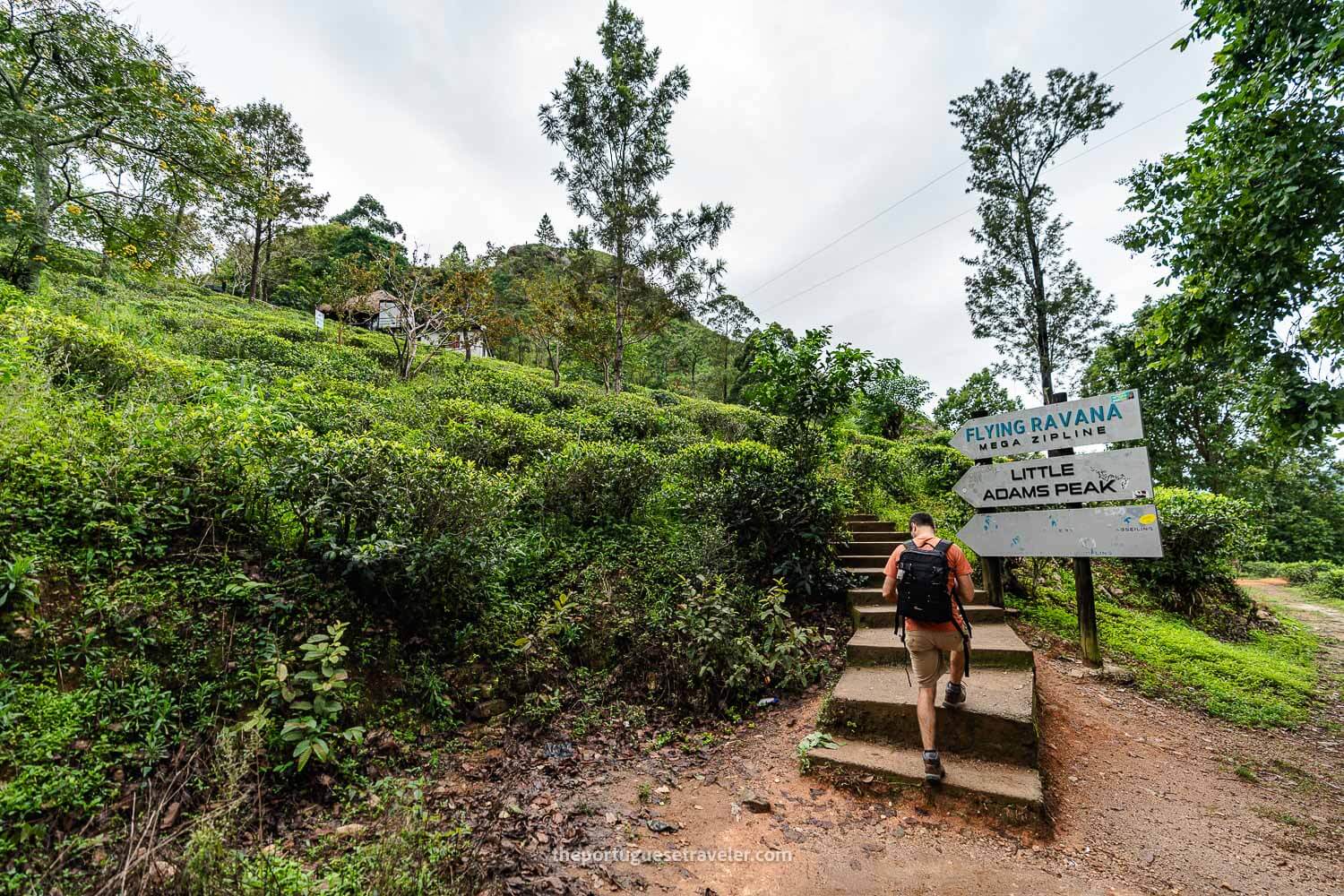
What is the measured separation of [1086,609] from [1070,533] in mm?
1046

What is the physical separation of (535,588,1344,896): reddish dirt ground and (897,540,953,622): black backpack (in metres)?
1.15

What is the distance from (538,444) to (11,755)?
560 cm

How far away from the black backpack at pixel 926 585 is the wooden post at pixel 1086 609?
2.69m

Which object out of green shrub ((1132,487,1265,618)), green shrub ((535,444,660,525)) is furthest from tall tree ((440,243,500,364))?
green shrub ((1132,487,1265,618))

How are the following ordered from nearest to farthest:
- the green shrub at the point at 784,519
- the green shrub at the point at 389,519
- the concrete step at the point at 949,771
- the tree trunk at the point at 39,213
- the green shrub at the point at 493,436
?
the concrete step at the point at 949,771
the green shrub at the point at 389,519
the green shrub at the point at 784,519
the green shrub at the point at 493,436
the tree trunk at the point at 39,213

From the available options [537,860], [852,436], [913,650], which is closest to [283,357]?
[537,860]

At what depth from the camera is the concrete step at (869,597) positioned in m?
5.74

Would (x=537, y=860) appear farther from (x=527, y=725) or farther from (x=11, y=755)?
(x=11, y=755)

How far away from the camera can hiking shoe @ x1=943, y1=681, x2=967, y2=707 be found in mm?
3637

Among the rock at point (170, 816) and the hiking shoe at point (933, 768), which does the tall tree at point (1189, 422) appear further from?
the rock at point (170, 816)

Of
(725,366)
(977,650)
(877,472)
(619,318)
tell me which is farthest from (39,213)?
(725,366)

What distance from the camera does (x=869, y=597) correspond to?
5816mm

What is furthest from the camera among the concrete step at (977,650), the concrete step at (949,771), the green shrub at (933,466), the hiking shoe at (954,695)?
the green shrub at (933,466)

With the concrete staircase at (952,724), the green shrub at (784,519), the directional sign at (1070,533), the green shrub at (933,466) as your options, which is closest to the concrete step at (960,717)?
the concrete staircase at (952,724)
